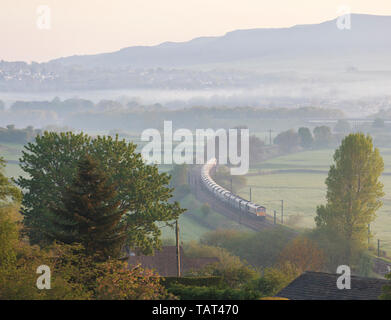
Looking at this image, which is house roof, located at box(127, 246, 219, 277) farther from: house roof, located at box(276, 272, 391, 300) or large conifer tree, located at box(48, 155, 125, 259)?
house roof, located at box(276, 272, 391, 300)

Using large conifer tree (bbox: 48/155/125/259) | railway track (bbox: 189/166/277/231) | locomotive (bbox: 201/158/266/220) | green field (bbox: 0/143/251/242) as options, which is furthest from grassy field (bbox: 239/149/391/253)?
large conifer tree (bbox: 48/155/125/259)

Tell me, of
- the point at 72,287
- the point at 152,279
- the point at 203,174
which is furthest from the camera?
the point at 203,174

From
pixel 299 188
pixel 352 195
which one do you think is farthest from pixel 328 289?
pixel 299 188

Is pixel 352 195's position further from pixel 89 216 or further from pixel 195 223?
pixel 89 216

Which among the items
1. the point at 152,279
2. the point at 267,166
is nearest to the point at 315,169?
the point at 267,166

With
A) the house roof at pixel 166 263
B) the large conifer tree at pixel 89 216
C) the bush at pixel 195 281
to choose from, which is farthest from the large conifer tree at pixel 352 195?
the large conifer tree at pixel 89 216
